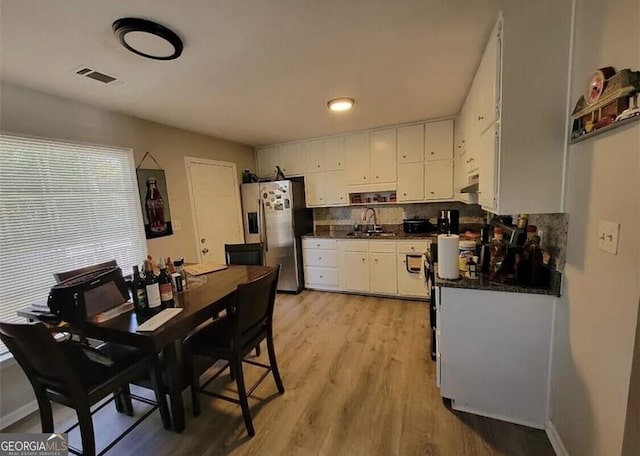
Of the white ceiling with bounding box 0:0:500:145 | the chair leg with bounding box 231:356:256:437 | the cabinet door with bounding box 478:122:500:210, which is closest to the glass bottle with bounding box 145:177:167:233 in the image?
the white ceiling with bounding box 0:0:500:145

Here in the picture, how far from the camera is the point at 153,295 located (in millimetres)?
1579

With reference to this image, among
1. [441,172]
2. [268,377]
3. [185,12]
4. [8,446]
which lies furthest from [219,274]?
[441,172]

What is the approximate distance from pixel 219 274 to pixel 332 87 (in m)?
1.78

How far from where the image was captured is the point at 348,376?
7.19 ft

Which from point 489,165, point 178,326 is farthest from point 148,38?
point 489,165

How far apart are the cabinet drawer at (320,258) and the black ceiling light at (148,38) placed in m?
2.92

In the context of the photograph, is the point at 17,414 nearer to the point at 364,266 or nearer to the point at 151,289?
the point at 151,289

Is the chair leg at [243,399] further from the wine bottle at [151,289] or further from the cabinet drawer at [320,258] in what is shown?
the cabinet drawer at [320,258]

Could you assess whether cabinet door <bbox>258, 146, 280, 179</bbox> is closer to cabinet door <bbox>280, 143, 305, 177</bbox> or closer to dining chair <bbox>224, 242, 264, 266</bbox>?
cabinet door <bbox>280, 143, 305, 177</bbox>

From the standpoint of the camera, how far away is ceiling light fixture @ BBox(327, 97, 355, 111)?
8.27 ft

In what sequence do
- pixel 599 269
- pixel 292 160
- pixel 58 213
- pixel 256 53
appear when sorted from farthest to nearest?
pixel 292 160, pixel 58 213, pixel 256 53, pixel 599 269

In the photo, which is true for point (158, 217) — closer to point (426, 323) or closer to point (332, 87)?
point (332, 87)

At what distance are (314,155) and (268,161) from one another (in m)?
0.81

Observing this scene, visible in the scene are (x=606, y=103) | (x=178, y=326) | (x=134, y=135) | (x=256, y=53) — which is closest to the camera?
(x=606, y=103)
